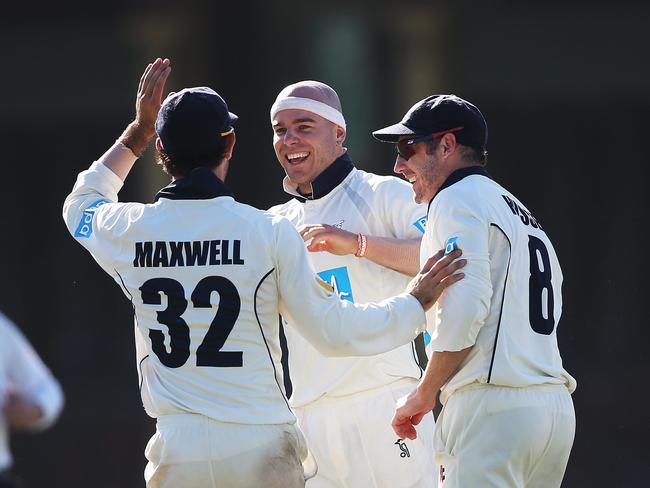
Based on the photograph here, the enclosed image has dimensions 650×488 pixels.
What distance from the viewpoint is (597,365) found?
10508 mm

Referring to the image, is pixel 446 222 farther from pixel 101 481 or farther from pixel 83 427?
pixel 83 427

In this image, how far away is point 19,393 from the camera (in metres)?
3.43

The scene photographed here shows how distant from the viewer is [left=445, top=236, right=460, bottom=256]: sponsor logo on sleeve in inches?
144

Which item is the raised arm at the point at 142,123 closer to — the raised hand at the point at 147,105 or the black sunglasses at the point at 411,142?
the raised hand at the point at 147,105

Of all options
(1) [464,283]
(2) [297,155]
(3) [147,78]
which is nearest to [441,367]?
(1) [464,283]

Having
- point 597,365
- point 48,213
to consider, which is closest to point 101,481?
point 48,213

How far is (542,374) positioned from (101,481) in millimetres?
6401

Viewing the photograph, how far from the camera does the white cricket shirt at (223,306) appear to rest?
3.50m

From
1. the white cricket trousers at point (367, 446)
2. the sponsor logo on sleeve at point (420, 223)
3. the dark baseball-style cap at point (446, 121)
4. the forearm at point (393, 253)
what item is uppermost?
the dark baseball-style cap at point (446, 121)

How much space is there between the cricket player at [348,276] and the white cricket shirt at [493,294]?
25.7 inches

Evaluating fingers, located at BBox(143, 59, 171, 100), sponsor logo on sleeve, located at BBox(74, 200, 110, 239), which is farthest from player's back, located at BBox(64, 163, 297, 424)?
fingers, located at BBox(143, 59, 171, 100)

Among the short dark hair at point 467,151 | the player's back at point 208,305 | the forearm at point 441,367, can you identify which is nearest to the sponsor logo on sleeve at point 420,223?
the short dark hair at point 467,151

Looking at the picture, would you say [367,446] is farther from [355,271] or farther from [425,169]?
[425,169]

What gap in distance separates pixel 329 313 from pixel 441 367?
1.35ft
